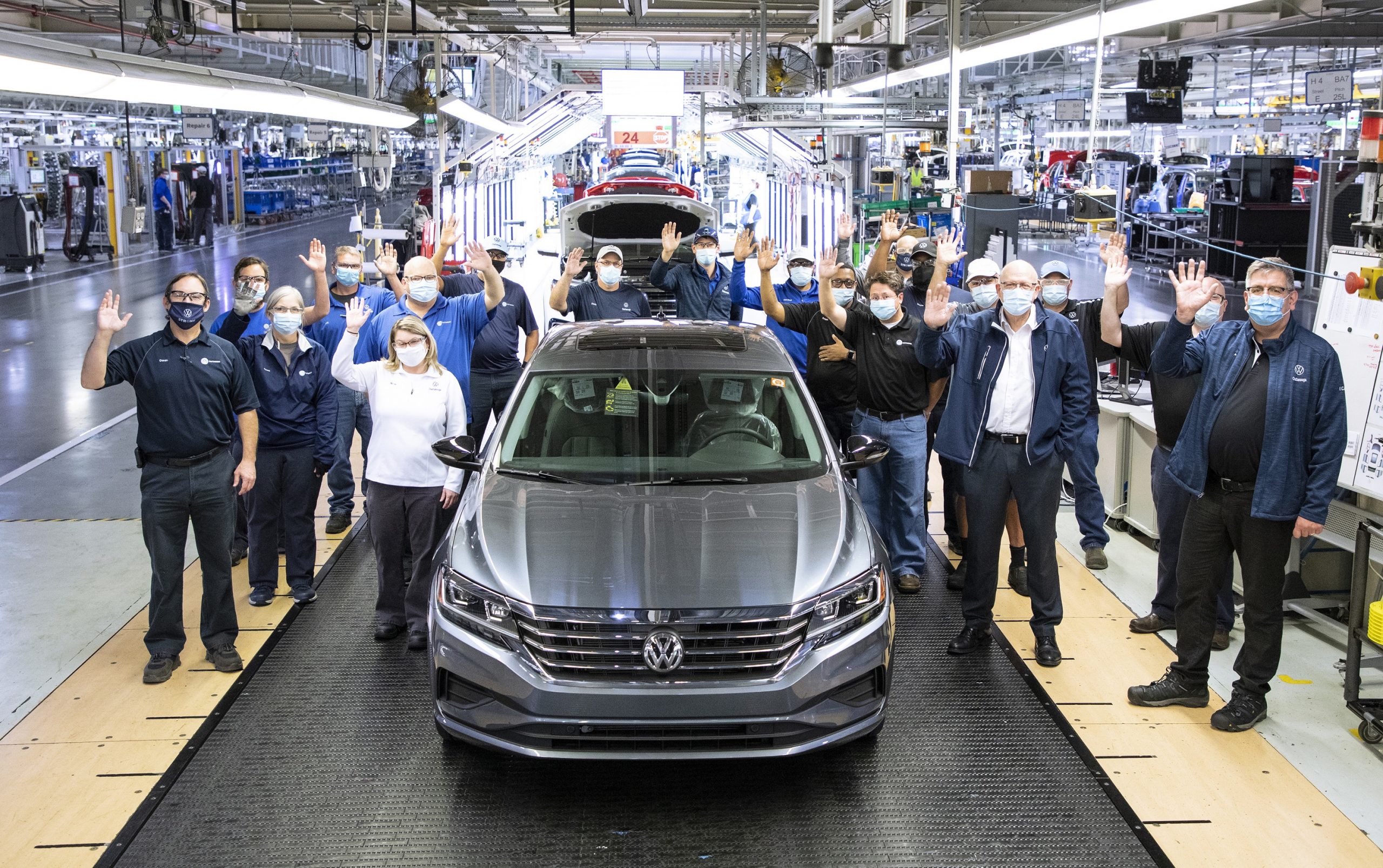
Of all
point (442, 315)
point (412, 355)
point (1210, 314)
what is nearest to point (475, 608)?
point (412, 355)

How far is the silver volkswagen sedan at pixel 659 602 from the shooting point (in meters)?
3.53

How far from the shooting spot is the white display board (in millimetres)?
4773

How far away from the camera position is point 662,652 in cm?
352

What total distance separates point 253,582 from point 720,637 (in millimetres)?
3221

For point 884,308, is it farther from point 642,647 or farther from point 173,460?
point 173,460

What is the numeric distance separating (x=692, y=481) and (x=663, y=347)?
0.91 meters

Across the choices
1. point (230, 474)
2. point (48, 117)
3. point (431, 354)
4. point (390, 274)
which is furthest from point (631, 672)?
point (48, 117)

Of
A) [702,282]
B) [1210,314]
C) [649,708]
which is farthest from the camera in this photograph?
[702,282]

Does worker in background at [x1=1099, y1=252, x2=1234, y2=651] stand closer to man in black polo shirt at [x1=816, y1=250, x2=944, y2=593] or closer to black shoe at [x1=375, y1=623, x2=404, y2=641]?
man in black polo shirt at [x1=816, y1=250, x2=944, y2=593]

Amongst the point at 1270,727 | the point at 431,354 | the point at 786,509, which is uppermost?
the point at 431,354

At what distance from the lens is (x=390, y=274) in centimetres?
661

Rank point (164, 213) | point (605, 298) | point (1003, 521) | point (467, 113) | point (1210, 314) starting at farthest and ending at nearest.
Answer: point (164, 213) → point (467, 113) → point (605, 298) → point (1210, 314) → point (1003, 521)

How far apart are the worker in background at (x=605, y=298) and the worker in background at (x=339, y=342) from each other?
109cm

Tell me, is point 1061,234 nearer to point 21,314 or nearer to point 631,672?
point 631,672
